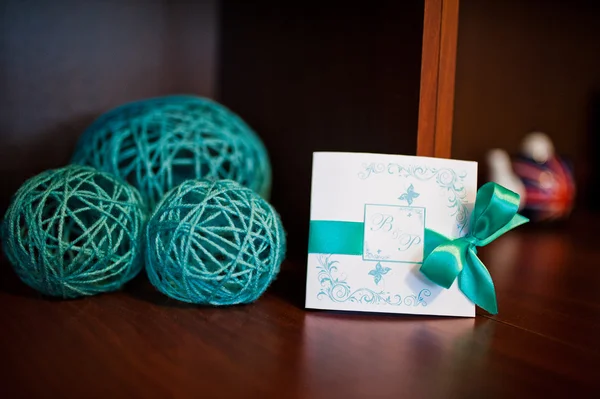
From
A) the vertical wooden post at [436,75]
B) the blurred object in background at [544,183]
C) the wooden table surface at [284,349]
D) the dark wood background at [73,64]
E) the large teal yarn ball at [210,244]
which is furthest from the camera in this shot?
the blurred object in background at [544,183]

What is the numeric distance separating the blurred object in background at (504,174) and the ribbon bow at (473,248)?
56cm

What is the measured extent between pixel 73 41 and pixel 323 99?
402mm

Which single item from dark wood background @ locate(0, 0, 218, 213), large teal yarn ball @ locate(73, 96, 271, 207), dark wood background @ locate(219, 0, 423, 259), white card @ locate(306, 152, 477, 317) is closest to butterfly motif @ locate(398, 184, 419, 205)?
white card @ locate(306, 152, 477, 317)

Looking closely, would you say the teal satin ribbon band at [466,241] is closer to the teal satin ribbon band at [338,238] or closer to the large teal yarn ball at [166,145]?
the teal satin ribbon band at [338,238]

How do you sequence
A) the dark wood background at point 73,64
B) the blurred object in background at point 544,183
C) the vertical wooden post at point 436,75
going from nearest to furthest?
1. the vertical wooden post at point 436,75
2. the dark wood background at point 73,64
3. the blurred object in background at point 544,183

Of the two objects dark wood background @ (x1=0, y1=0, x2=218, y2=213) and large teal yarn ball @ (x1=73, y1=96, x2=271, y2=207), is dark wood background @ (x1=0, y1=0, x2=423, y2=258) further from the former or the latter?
large teal yarn ball @ (x1=73, y1=96, x2=271, y2=207)

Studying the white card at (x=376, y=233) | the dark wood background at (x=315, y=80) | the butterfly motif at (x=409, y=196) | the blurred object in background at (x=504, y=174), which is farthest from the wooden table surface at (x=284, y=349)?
the blurred object in background at (x=504, y=174)

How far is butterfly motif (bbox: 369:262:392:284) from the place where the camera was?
0.60 meters

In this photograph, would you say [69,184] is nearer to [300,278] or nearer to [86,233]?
[86,233]

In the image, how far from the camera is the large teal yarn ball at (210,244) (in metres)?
0.57

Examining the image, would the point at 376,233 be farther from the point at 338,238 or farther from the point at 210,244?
the point at 210,244

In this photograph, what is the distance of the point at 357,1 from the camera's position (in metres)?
0.79

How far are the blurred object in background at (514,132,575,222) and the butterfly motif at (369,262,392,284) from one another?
658 millimetres

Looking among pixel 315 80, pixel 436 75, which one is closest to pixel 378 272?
pixel 436 75
